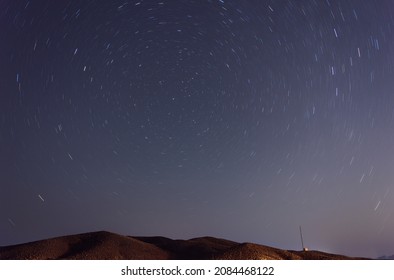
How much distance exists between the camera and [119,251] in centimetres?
1216

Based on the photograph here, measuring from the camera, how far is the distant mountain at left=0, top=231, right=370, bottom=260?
11031 millimetres

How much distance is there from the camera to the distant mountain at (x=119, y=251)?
434 inches
